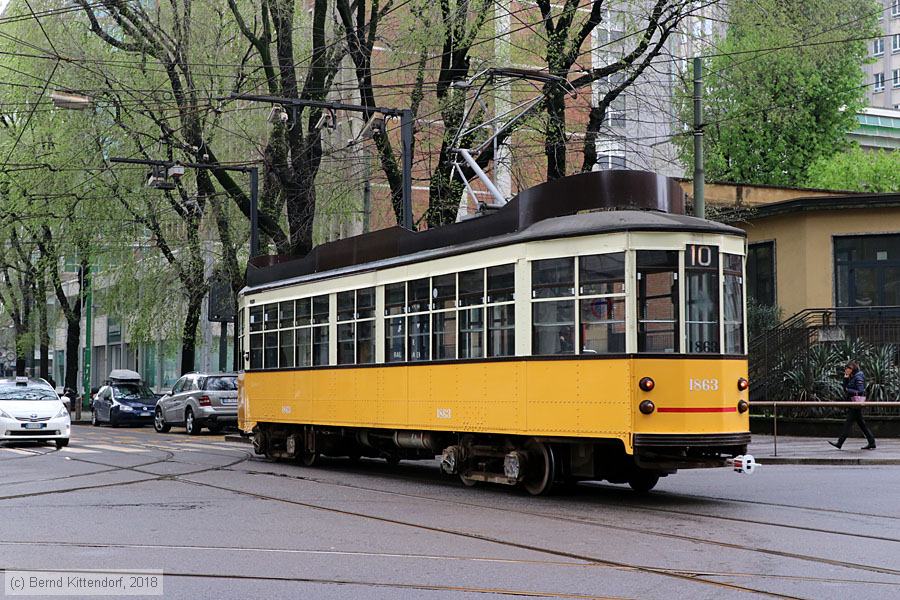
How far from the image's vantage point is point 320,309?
61.4ft

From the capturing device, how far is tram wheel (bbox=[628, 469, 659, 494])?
47.0ft

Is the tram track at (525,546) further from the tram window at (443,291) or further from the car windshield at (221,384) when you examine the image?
the car windshield at (221,384)

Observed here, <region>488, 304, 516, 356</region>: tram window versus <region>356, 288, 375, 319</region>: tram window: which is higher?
<region>356, 288, 375, 319</region>: tram window

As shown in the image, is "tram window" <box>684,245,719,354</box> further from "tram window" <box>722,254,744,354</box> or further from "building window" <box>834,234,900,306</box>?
"building window" <box>834,234,900,306</box>

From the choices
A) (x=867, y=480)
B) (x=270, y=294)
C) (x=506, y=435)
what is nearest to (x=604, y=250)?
(x=506, y=435)

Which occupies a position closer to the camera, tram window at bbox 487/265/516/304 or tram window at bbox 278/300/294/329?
tram window at bbox 487/265/516/304

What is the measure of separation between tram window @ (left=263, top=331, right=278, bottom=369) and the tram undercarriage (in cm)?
306

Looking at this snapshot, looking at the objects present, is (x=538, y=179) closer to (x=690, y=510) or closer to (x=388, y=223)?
(x=388, y=223)

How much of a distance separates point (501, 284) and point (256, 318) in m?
7.91

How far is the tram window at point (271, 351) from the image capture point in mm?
20406

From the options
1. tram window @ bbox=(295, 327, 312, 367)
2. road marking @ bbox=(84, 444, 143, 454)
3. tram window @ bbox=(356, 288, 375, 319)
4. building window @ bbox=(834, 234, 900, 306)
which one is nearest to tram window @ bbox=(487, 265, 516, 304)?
tram window @ bbox=(356, 288, 375, 319)

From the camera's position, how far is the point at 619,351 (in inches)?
516

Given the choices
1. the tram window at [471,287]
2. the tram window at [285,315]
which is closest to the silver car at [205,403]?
the tram window at [285,315]

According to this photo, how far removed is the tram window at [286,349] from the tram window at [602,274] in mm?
7411
